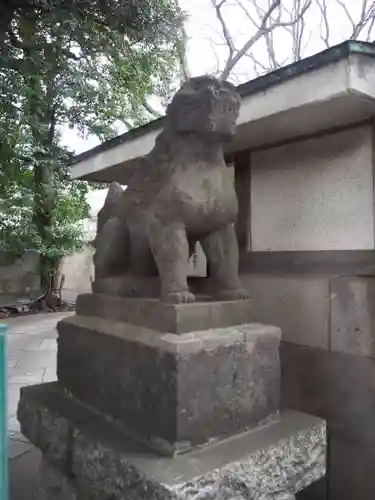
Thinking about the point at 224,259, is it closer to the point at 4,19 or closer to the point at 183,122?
the point at 183,122

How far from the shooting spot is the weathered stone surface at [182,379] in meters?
1.24

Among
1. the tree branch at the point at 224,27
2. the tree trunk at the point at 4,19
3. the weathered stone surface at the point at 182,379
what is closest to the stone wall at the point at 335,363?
the weathered stone surface at the point at 182,379

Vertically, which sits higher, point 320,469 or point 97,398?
point 97,398

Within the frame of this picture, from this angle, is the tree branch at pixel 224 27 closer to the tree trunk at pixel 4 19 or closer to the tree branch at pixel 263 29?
the tree branch at pixel 263 29

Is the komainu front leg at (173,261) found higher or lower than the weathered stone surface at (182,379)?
higher

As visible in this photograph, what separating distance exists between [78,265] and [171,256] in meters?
9.18

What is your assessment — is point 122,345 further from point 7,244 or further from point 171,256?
point 7,244

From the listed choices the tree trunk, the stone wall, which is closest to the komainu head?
the stone wall

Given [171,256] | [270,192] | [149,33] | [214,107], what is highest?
[149,33]

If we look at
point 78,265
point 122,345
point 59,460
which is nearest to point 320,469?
point 122,345

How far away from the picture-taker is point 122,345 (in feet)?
4.67

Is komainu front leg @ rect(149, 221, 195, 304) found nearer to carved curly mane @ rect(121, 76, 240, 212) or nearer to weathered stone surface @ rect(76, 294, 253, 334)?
weathered stone surface @ rect(76, 294, 253, 334)

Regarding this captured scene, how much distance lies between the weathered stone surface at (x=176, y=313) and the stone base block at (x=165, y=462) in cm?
35

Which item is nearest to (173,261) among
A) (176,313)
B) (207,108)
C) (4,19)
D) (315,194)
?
(176,313)
